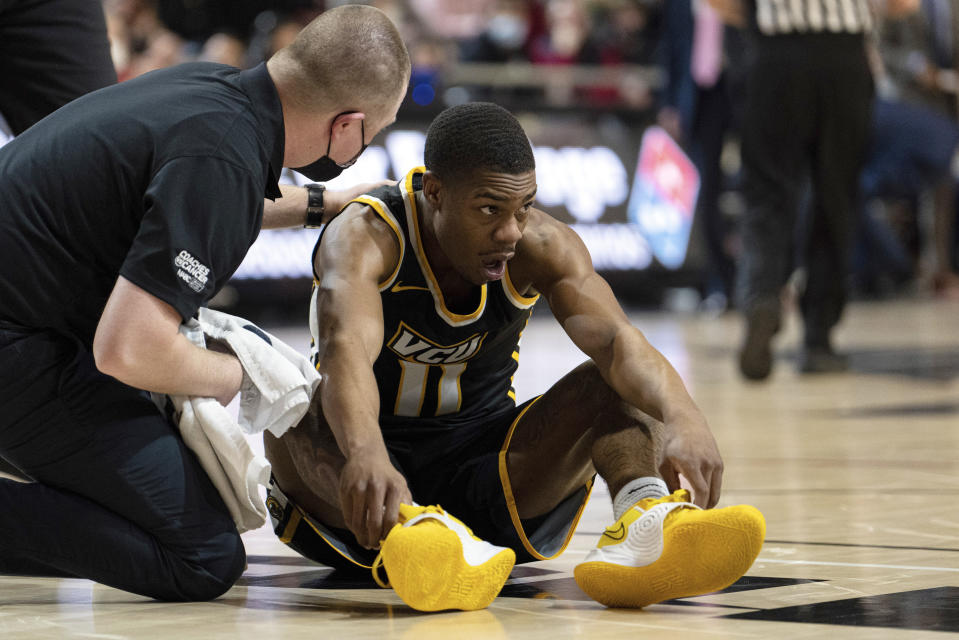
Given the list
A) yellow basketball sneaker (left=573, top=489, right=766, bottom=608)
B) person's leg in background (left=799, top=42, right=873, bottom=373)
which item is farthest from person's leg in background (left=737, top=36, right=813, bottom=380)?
yellow basketball sneaker (left=573, top=489, right=766, bottom=608)

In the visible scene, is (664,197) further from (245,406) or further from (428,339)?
(245,406)

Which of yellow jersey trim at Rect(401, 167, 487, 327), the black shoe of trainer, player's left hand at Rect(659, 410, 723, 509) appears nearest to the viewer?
player's left hand at Rect(659, 410, 723, 509)

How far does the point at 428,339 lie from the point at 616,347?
44 cm

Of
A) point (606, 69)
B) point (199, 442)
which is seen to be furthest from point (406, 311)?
point (606, 69)

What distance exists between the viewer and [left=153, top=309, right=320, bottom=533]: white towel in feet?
9.40

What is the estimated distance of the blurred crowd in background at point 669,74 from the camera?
35.2 feet

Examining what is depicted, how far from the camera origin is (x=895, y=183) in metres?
11.2

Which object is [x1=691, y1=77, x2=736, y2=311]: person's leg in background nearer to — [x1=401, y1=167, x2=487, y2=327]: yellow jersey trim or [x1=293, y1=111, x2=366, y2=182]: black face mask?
[x1=401, y1=167, x2=487, y2=327]: yellow jersey trim

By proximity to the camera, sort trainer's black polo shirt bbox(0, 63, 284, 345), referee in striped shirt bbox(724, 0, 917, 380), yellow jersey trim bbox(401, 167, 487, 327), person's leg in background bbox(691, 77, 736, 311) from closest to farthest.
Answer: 1. trainer's black polo shirt bbox(0, 63, 284, 345)
2. yellow jersey trim bbox(401, 167, 487, 327)
3. referee in striped shirt bbox(724, 0, 917, 380)
4. person's leg in background bbox(691, 77, 736, 311)

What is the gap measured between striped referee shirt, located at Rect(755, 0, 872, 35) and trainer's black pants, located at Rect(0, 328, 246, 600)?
4.86 m

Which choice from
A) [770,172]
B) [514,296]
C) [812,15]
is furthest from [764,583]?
[812,15]

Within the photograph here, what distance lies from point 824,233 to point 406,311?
454cm

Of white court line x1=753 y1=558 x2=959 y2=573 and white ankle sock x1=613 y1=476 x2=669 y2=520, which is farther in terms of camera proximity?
white court line x1=753 y1=558 x2=959 y2=573

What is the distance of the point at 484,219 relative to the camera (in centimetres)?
296
